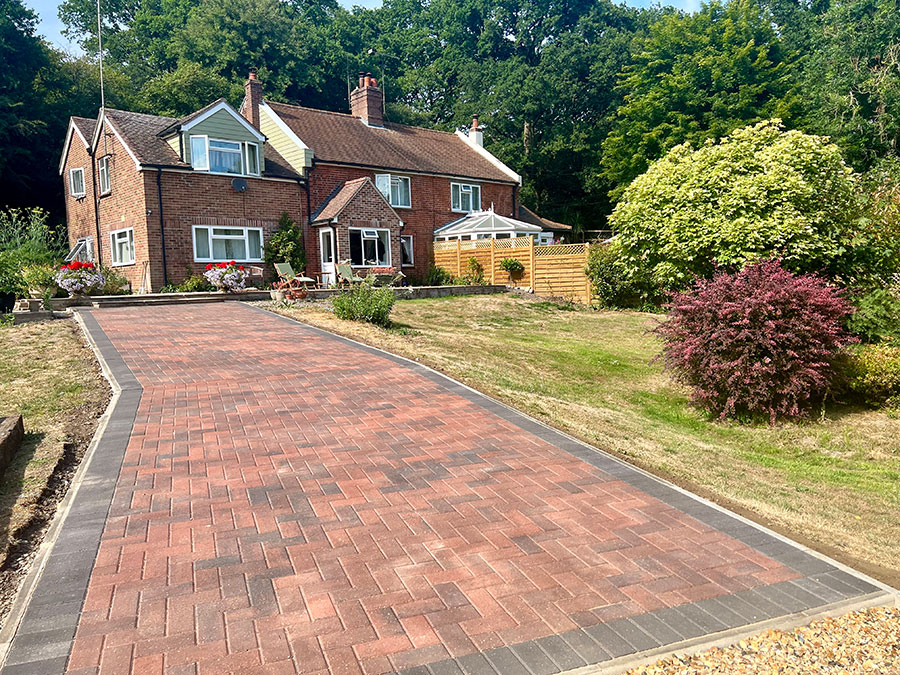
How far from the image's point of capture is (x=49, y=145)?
112 ft

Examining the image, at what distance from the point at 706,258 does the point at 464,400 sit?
934 centimetres

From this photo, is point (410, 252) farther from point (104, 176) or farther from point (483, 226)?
point (104, 176)

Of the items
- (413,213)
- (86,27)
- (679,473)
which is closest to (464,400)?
(679,473)

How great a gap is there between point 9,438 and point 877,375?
11.6m

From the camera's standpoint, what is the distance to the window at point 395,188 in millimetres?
29406

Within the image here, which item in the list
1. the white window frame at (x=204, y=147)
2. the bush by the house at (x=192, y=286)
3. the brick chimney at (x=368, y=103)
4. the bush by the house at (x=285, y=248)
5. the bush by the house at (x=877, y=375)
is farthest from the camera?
A: the brick chimney at (x=368, y=103)

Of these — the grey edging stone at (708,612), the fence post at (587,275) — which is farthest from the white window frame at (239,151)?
the grey edging stone at (708,612)

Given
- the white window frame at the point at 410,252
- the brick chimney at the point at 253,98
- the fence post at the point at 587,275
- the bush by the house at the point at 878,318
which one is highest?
the brick chimney at the point at 253,98

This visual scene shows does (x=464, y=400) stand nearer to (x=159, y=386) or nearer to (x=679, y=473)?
(x=679, y=473)

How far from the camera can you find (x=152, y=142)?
24000 mm

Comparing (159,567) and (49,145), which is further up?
(49,145)

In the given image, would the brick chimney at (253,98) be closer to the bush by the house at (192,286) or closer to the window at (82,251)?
Answer: the window at (82,251)

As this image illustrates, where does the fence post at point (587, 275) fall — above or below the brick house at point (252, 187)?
below

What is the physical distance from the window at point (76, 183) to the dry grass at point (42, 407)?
683 inches
